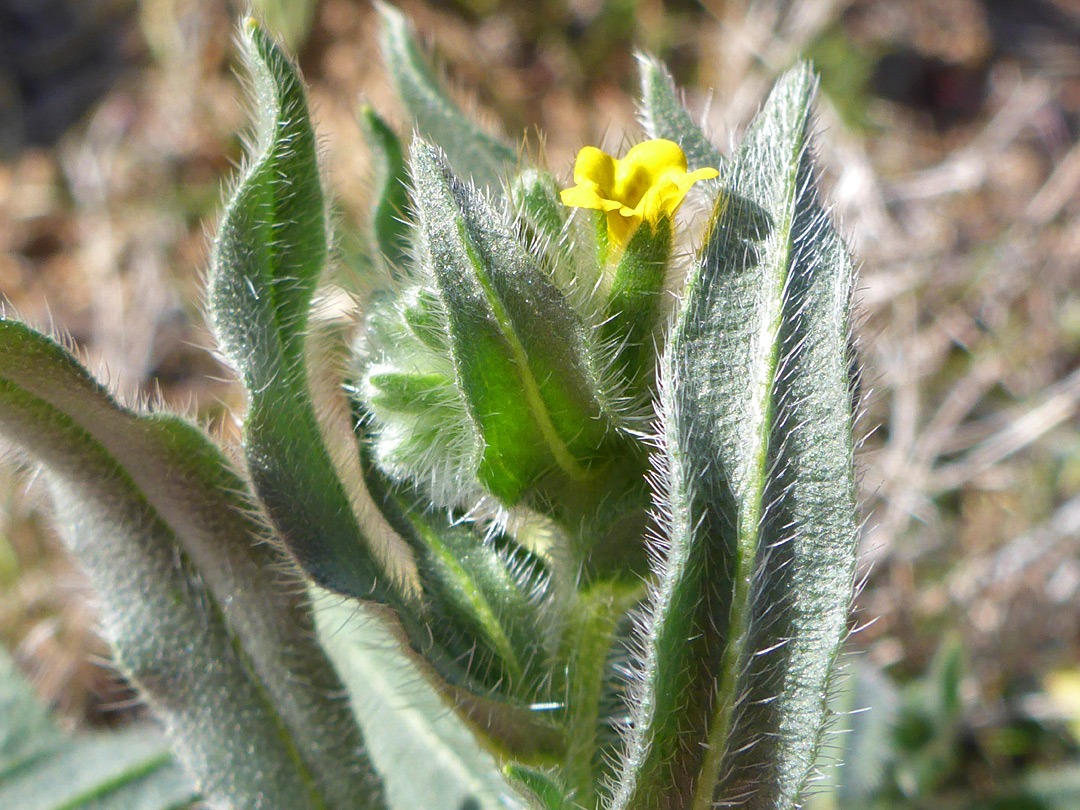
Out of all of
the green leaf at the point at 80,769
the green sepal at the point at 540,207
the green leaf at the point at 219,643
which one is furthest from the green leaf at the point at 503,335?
the green leaf at the point at 80,769

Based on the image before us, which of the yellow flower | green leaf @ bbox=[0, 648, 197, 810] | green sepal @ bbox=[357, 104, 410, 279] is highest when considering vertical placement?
green sepal @ bbox=[357, 104, 410, 279]

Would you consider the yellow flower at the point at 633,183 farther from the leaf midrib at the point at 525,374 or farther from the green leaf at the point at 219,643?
the green leaf at the point at 219,643

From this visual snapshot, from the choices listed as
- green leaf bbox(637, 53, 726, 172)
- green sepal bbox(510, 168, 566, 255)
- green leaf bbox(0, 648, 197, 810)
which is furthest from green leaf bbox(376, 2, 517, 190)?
green leaf bbox(0, 648, 197, 810)

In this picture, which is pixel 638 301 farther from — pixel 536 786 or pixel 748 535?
pixel 536 786

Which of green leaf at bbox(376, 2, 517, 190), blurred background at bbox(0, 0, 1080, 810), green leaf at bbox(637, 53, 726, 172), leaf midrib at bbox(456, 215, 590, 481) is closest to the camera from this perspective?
leaf midrib at bbox(456, 215, 590, 481)

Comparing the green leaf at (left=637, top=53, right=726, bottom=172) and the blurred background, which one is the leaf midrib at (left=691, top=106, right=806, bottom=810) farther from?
the blurred background

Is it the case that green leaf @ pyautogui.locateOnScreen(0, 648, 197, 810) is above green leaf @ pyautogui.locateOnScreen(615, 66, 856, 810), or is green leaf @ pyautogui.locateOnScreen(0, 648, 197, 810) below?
above
